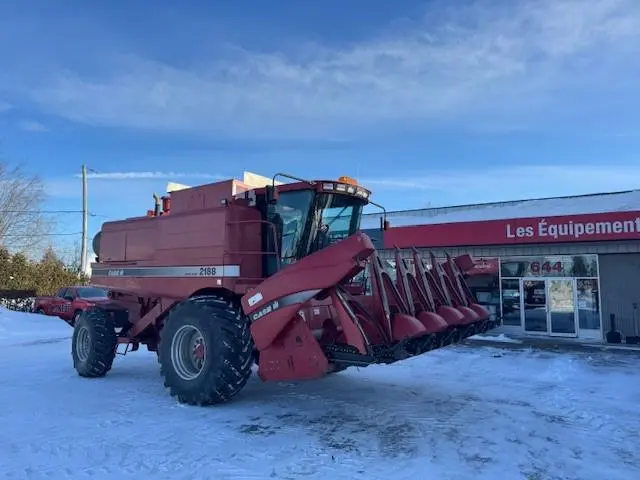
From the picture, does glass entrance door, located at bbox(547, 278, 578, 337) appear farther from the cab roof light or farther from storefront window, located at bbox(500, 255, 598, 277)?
the cab roof light

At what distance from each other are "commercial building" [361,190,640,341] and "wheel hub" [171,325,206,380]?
1024 centimetres

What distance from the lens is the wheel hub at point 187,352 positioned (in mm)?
6980

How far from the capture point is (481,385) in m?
8.52

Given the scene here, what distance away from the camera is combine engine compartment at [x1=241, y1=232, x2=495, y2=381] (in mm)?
5578

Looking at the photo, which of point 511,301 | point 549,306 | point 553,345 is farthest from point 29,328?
point 549,306

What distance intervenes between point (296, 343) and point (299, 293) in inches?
24.2

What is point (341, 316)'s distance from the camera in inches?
224

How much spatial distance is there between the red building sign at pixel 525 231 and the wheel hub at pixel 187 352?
10682 millimetres

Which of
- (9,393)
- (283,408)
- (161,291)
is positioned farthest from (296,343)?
(9,393)

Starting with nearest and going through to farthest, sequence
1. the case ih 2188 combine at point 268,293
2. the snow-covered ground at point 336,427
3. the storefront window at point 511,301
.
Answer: the snow-covered ground at point 336,427 < the case ih 2188 combine at point 268,293 < the storefront window at point 511,301

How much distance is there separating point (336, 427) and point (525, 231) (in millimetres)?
12301

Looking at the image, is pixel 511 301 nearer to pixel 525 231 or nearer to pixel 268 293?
pixel 525 231

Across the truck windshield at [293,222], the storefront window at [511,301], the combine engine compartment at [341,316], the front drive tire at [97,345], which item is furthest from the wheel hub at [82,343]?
the storefront window at [511,301]

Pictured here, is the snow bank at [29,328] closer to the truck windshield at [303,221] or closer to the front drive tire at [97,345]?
the front drive tire at [97,345]
